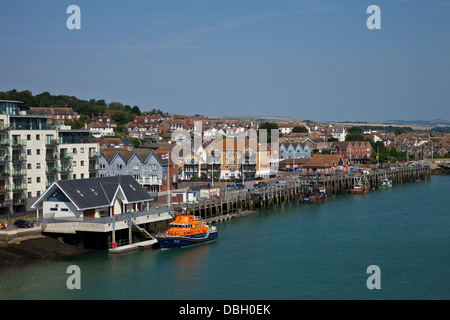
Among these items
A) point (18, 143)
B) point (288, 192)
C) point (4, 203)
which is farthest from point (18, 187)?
point (288, 192)

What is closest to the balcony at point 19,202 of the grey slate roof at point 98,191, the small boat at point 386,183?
the grey slate roof at point 98,191

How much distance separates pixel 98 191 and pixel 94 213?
1548 millimetres

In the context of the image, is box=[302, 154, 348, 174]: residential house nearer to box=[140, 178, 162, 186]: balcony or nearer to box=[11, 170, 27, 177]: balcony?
box=[140, 178, 162, 186]: balcony

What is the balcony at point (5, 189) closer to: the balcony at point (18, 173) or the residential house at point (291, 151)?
the balcony at point (18, 173)

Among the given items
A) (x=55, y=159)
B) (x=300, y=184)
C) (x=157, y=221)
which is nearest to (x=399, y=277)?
(x=157, y=221)

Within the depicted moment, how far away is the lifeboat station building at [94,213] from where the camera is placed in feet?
112

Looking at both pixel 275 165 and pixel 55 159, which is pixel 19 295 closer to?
pixel 55 159

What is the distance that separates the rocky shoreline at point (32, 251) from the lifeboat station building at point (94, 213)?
2.65 feet

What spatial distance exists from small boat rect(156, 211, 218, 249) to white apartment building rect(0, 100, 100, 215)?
1045 cm

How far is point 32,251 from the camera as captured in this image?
3222cm

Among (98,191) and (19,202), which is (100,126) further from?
(98,191)

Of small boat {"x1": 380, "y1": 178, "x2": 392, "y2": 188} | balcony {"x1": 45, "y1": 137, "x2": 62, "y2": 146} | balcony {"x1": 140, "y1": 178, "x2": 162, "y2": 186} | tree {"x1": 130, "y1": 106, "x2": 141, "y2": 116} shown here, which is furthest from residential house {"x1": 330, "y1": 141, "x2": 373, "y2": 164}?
balcony {"x1": 45, "y1": 137, "x2": 62, "y2": 146}

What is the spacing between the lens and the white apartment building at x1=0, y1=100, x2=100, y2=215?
3941cm
